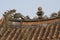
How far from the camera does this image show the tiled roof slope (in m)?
5.88

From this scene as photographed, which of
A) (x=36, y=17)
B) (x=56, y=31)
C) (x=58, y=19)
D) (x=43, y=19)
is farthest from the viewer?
(x=36, y=17)

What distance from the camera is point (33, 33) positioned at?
641 centimetres

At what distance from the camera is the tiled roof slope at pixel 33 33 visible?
588 centimetres

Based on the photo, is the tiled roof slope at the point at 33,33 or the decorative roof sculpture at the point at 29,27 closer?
the tiled roof slope at the point at 33,33

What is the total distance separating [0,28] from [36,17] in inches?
54.7

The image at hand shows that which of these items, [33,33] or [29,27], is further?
[29,27]

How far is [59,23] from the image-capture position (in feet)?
21.1

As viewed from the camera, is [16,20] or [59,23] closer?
[59,23]

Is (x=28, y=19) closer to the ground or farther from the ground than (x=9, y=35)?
farther from the ground

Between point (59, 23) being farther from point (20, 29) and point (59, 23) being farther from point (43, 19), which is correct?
point (20, 29)

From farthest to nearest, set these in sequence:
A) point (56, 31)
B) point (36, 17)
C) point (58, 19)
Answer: point (36, 17), point (58, 19), point (56, 31)

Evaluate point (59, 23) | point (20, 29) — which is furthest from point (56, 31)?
point (20, 29)

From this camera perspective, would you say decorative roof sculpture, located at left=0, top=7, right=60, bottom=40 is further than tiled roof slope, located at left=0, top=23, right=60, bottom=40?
Yes

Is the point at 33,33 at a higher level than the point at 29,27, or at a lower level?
lower
